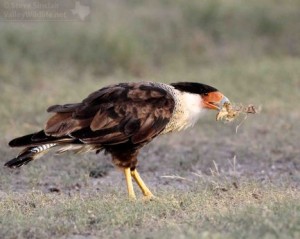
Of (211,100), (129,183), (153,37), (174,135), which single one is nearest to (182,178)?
(129,183)

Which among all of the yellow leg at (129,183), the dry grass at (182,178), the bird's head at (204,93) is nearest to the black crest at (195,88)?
the bird's head at (204,93)

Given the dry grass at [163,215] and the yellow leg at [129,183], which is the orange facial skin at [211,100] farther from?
the yellow leg at [129,183]

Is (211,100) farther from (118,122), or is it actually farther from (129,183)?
(129,183)

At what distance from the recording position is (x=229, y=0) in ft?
57.1

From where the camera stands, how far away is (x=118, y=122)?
6504 millimetres

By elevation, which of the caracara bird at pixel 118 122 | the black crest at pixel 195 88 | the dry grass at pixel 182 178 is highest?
the black crest at pixel 195 88

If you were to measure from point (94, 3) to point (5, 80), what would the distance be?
187 inches

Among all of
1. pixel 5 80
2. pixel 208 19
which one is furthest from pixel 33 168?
pixel 208 19

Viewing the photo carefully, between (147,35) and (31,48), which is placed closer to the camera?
(31,48)

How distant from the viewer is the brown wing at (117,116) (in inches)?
255

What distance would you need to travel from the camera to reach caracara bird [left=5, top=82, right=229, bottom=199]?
645cm

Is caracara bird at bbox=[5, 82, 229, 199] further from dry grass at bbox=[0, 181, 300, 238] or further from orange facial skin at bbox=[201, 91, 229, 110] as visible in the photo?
dry grass at bbox=[0, 181, 300, 238]

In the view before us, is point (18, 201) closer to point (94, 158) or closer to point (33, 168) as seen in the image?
point (33, 168)

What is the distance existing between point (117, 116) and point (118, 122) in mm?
50
